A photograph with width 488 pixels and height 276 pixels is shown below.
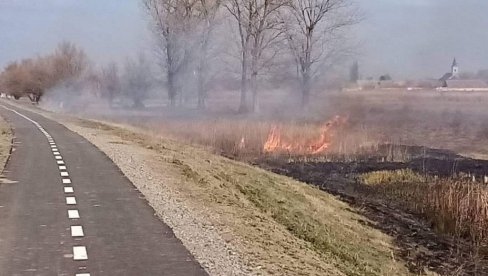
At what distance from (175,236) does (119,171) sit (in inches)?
349

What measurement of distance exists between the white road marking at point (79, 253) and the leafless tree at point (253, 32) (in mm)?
52733

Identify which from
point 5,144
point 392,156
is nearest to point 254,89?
point 392,156

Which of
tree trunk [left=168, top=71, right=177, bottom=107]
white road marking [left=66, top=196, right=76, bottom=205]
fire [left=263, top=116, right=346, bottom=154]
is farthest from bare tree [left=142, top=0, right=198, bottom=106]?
white road marking [left=66, top=196, right=76, bottom=205]

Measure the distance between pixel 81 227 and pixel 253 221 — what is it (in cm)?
352

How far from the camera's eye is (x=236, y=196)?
57.9ft

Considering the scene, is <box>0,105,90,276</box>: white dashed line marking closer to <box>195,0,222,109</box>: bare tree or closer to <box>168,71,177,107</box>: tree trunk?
<box>195,0,222,109</box>: bare tree

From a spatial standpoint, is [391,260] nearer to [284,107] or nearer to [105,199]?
[105,199]

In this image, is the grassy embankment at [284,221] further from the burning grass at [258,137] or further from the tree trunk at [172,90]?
the tree trunk at [172,90]

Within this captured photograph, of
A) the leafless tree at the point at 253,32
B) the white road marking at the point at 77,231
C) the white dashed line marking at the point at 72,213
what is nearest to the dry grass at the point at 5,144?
the white dashed line marking at the point at 72,213

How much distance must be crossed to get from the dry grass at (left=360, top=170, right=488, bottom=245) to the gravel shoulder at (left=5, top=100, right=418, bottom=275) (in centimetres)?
201

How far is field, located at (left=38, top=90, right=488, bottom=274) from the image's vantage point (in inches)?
687

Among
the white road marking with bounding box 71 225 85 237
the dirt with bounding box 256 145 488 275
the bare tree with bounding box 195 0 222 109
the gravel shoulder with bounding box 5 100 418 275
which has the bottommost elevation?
the dirt with bounding box 256 145 488 275

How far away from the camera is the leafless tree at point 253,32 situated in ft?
203

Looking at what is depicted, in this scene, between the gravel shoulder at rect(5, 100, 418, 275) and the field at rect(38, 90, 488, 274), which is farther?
the field at rect(38, 90, 488, 274)
